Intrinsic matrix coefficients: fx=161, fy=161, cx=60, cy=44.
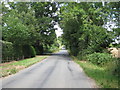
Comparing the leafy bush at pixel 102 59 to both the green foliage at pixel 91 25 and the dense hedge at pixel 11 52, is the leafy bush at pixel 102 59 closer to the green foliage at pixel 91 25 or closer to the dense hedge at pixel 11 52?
the green foliage at pixel 91 25

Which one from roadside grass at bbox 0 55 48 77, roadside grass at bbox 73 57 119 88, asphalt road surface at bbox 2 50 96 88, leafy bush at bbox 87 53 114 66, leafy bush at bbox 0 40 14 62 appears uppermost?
leafy bush at bbox 0 40 14 62

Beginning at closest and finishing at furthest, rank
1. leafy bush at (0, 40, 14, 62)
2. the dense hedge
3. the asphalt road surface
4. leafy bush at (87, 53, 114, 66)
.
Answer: the asphalt road surface → leafy bush at (87, 53, 114, 66) → leafy bush at (0, 40, 14, 62) → the dense hedge

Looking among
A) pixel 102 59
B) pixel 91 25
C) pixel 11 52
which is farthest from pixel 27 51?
pixel 102 59

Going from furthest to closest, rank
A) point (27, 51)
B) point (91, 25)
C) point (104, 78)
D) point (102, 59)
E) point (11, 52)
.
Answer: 1. point (27, 51)
2. point (11, 52)
3. point (91, 25)
4. point (102, 59)
5. point (104, 78)

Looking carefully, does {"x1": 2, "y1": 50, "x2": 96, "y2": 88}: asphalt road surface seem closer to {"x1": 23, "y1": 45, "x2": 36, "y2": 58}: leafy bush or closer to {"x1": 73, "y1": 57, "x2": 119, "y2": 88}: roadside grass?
{"x1": 73, "y1": 57, "x2": 119, "y2": 88}: roadside grass

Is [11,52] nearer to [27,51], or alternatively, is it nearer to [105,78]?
[27,51]

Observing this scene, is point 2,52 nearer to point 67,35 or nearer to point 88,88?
point 88,88

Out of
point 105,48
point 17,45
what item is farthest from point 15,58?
point 105,48

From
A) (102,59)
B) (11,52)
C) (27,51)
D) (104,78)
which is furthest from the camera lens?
(27,51)

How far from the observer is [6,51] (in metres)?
17.6

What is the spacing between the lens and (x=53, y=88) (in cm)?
649

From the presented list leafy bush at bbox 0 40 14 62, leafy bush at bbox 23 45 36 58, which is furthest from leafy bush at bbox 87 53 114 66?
leafy bush at bbox 23 45 36 58

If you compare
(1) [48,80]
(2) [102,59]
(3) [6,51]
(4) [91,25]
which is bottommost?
(1) [48,80]

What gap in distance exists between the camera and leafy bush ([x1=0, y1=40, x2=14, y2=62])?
664 inches
